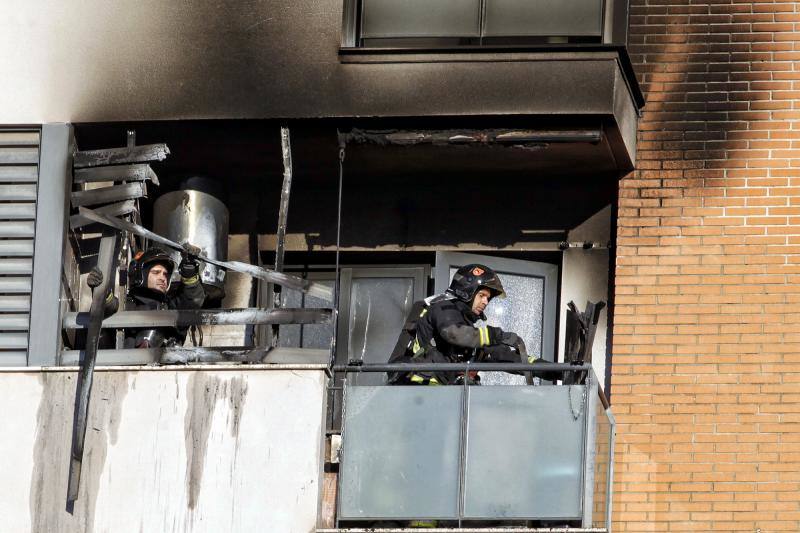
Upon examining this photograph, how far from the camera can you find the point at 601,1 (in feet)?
50.2

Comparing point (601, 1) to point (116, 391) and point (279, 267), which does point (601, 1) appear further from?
point (116, 391)

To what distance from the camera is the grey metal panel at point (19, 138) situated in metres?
15.7

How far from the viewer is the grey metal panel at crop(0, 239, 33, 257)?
15.4 metres

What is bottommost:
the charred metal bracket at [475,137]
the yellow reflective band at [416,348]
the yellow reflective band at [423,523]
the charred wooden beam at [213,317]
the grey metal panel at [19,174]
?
the yellow reflective band at [423,523]

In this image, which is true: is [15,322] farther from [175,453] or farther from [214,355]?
[175,453]

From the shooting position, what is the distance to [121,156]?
15562mm

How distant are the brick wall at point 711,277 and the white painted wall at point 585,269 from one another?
338mm

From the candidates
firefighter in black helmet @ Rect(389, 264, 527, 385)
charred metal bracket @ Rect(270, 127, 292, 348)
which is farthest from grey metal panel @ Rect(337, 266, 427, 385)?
firefighter in black helmet @ Rect(389, 264, 527, 385)

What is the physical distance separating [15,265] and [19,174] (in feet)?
2.36

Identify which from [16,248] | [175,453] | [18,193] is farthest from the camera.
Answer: [18,193]

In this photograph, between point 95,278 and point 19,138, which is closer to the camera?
point 95,278

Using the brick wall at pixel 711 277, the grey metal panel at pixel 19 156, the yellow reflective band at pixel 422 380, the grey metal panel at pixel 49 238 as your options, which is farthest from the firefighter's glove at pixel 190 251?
the brick wall at pixel 711 277

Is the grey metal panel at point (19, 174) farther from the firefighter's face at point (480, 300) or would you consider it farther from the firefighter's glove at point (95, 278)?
the firefighter's face at point (480, 300)

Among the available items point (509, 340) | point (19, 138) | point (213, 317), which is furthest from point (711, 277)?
point (19, 138)
